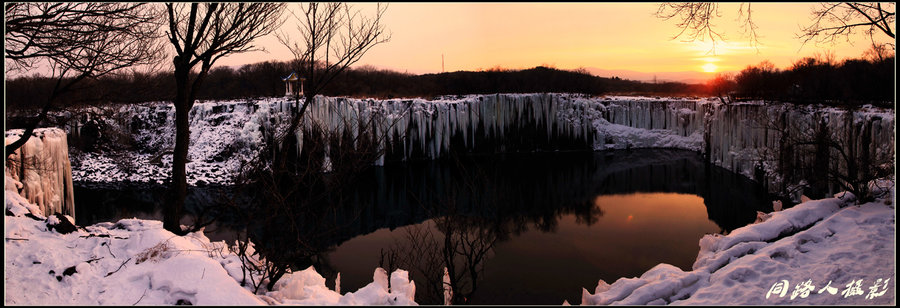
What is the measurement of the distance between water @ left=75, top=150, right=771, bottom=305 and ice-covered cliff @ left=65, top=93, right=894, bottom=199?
1.47 meters

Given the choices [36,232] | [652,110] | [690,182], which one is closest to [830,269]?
[36,232]

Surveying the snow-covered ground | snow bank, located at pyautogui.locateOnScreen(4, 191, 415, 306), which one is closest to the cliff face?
the snow-covered ground

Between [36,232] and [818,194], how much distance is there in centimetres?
1619

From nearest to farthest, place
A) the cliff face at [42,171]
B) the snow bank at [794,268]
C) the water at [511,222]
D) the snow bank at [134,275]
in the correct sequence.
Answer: the snow bank at [134,275] < the snow bank at [794,268] < the cliff face at [42,171] < the water at [511,222]

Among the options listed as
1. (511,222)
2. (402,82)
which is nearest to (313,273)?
(511,222)

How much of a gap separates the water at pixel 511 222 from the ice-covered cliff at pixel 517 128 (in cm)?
147

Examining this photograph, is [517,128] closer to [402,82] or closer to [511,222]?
[402,82]

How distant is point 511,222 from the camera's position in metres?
13.9

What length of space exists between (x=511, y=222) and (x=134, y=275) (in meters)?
10.5

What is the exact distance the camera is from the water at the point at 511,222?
8391 millimetres

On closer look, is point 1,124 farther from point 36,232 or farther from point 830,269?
point 830,269

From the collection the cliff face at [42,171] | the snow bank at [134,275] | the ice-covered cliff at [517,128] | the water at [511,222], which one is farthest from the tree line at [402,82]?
the snow bank at [134,275]

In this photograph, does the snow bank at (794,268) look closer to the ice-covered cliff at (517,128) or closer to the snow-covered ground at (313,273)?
the snow-covered ground at (313,273)

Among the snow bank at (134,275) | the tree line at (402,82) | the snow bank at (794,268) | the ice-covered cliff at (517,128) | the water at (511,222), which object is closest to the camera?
the snow bank at (134,275)
